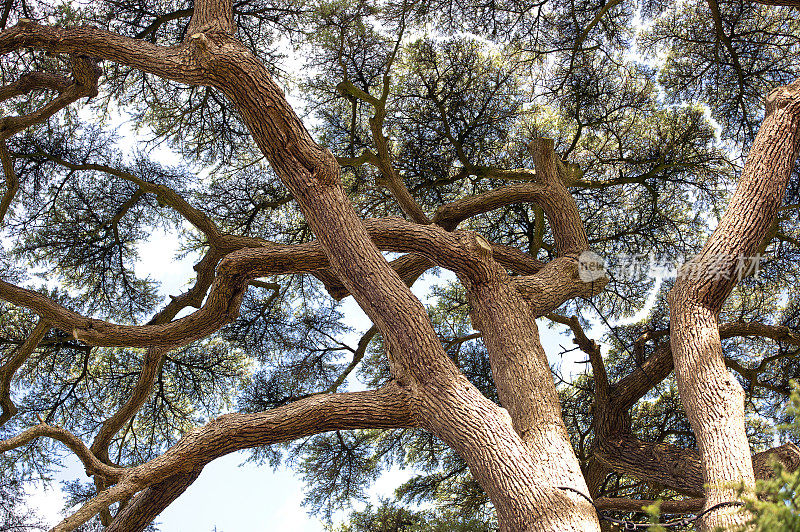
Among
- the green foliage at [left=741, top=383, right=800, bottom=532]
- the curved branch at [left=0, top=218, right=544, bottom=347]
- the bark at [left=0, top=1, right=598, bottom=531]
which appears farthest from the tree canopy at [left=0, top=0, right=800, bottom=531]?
the green foliage at [left=741, top=383, right=800, bottom=532]

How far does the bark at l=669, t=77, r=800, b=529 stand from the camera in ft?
12.9

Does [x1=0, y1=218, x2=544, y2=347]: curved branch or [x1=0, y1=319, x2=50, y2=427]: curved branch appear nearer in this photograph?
[x1=0, y1=218, x2=544, y2=347]: curved branch

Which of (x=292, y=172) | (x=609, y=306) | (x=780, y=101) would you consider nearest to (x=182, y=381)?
(x=292, y=172)

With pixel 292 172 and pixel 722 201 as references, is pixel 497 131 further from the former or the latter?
pixel 292 172

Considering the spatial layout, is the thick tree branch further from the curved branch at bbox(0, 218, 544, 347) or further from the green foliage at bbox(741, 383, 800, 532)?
the green foliage at bbox(741, 383, 800, 532)

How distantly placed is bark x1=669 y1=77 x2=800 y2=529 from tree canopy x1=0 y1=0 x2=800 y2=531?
1.46 ft

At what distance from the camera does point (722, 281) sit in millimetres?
4355

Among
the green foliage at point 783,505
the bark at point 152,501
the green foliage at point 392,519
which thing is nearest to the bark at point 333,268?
the bark at point 152,501

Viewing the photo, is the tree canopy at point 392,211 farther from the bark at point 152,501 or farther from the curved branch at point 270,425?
the curved branch at point 270,425

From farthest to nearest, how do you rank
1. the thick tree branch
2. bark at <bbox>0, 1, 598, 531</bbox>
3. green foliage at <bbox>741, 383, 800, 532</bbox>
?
1. the thick tree branch
2. bark at <bbox>0, 1, 598, 531</bbox>
3. green foliage at <bbox>741, 383, 800, 532</bbox>

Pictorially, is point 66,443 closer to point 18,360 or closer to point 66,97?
point 18,360

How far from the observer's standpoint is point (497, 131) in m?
7.13

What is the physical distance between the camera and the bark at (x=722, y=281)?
3924 millimetres

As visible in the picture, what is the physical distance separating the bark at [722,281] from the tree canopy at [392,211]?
44 cm
